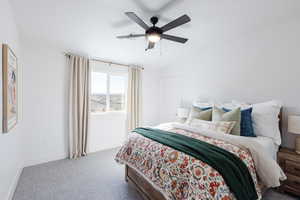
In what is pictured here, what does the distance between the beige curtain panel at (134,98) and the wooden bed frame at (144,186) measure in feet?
6.12

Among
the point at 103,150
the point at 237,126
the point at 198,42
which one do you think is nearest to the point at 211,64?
the point at 198,42

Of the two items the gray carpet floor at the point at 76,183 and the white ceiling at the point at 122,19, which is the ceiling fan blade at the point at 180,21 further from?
the gray carpet floor at the point at 76,183

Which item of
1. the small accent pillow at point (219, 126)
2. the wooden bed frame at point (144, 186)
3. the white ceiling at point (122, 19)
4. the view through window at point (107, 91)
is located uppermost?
the white ceiling at point (122, 19)

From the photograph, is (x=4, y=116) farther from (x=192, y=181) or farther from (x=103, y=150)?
(x=103, y=150)

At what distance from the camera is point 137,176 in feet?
6.68

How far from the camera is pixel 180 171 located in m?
1.33

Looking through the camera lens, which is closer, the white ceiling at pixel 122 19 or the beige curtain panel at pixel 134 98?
the white ceiling at pixel 122 19

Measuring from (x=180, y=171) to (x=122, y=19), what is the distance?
91.9 inches

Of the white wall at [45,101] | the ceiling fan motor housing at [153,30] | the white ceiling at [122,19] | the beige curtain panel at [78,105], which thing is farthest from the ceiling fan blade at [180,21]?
the white wall at [45,101]

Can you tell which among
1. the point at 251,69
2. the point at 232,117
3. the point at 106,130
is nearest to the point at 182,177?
the point at 232,117

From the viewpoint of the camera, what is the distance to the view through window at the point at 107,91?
3.63 meters

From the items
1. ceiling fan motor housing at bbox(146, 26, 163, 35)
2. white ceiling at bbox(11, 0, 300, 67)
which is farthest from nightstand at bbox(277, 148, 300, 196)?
ceiling fan motor housing at bbox(146, 26, 163, 35)

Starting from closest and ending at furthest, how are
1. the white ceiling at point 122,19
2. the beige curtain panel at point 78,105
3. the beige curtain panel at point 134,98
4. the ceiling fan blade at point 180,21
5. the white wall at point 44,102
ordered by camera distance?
the ceiling fan blade at point 180,21, the white ceiling at point 122,19, the white wall at point 44,102, the beige curtain panel at point 78,105, the beige curtain panel at point 134,98

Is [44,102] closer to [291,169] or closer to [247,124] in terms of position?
[247,124]
